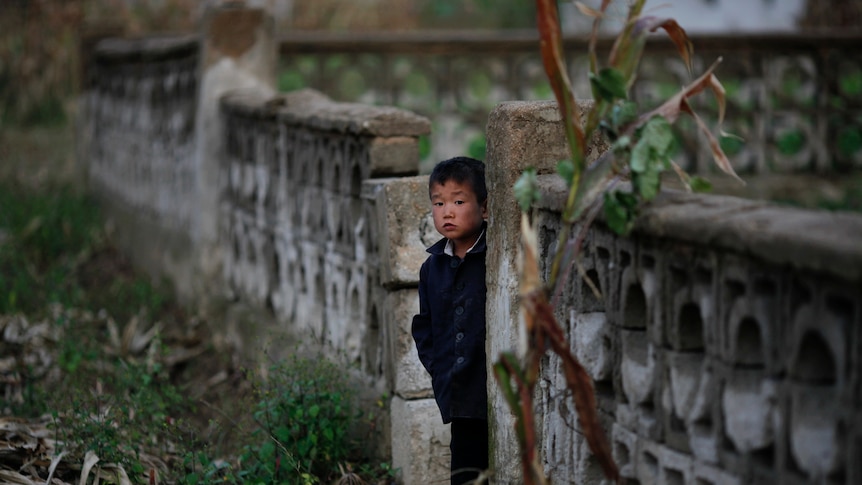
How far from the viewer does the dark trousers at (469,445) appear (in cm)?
408

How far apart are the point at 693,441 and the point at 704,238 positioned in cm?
46

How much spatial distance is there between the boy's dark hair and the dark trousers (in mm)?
772

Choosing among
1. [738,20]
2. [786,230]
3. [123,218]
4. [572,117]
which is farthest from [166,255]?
[738,20]

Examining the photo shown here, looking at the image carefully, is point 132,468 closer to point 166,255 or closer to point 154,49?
point 166,255

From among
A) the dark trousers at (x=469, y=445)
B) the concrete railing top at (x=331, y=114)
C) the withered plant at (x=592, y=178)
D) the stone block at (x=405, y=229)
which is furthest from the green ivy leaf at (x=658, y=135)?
the concrete railing top at (x=331, y=114)

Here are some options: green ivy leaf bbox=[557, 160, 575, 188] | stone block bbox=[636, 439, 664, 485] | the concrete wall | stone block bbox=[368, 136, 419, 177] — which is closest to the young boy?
the concrete wall

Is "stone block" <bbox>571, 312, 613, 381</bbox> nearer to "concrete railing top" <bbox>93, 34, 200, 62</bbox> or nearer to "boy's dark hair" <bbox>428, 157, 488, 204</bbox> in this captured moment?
"boy's dark hair" <bbox>428, 157, 488, 204</bbox>

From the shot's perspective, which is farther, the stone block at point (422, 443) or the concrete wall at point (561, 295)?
the stone block at point (422, 443)

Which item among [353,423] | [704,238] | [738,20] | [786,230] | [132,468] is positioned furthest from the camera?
[738,20]

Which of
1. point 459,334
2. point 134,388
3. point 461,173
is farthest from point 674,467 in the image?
point 134,388

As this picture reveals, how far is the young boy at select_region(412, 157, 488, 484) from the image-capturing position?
13.0 ft

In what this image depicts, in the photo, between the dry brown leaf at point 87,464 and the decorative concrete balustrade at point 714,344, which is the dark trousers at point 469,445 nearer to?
the decorative concrete balustrade at point 714,344

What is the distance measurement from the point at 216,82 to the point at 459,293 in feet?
14.4

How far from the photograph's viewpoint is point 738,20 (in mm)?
17734
